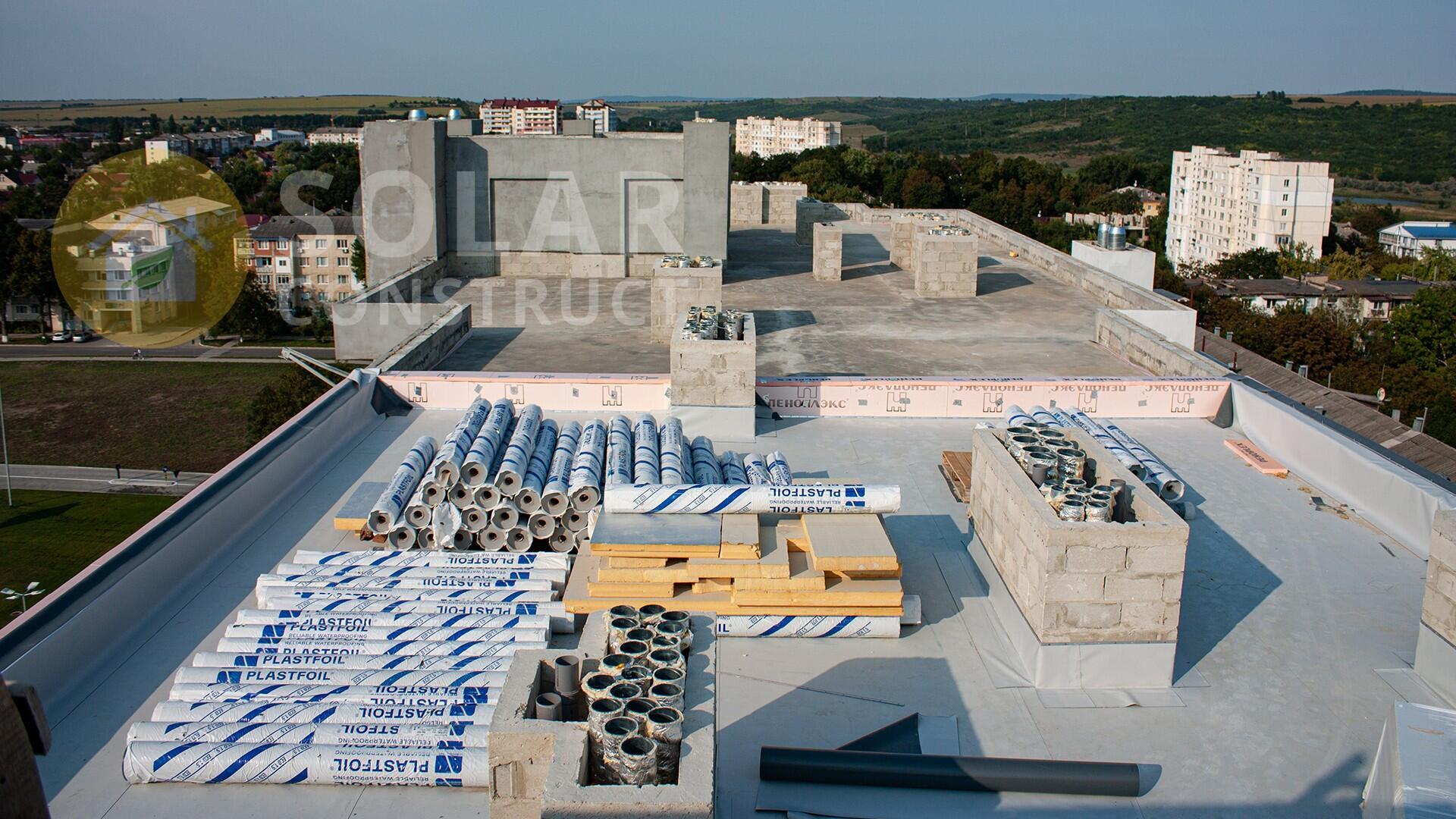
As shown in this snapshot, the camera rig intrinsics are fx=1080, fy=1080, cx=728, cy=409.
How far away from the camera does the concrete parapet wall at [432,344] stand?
1983 cm

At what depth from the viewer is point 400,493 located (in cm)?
1292

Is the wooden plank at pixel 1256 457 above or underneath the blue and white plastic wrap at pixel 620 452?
underneath

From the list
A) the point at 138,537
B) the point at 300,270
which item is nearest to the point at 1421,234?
the point at 300,270

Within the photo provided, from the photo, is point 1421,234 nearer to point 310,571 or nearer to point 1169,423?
point 1169,423

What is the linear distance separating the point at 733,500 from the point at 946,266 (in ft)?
70.5

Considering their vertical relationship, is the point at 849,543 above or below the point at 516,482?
below

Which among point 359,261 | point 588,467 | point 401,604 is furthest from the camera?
point 359,261

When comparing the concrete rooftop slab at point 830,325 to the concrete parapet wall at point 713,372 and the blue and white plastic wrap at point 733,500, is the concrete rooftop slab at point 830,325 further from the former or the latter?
the blue and white plastic wrap at point 733,500

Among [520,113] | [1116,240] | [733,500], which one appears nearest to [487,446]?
[733,500]

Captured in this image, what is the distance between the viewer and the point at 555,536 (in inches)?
500

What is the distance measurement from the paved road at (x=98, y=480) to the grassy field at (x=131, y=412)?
1680 mm

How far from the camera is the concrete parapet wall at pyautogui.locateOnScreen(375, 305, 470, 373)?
65.1 ft

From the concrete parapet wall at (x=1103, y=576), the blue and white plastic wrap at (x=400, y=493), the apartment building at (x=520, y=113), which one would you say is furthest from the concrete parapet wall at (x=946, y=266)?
the apartment building at (x=520, y=113)

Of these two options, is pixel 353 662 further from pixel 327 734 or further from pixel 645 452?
pixel 645 452
